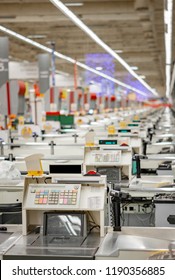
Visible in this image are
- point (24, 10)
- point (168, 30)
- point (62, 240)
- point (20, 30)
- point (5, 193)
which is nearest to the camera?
point (62, 240)

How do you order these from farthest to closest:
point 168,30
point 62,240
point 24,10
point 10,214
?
1. point 24,10
2. point 168,30
3. point 10,214
4. point 62,240

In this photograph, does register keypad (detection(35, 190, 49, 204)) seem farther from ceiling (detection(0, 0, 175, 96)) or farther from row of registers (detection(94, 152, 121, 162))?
ceiling (detection(0, 0, 175, 96))

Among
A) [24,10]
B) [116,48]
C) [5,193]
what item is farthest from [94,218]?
[116,48]

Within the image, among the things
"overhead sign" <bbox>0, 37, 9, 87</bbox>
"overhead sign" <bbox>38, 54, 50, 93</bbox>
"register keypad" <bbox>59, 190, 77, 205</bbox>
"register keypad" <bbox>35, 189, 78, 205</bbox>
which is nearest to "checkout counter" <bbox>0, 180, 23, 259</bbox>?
"register keypad" <bbox>35, 189, 78, 205</bbox>

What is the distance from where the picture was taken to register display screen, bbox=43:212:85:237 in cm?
545

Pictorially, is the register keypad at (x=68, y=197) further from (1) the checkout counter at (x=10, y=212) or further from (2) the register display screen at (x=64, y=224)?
(1) the checkout counter at (x=10, y=212)

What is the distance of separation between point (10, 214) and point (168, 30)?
952 centimetres

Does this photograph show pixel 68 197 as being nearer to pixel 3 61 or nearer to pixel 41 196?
pixel 41 196

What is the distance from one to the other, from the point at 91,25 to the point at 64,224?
17.1 metres

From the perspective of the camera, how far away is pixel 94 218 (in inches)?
219

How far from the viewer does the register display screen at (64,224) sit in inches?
215
